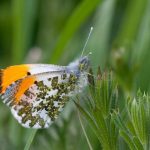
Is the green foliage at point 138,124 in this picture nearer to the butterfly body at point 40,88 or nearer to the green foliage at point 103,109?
the green foliage at point 103,109

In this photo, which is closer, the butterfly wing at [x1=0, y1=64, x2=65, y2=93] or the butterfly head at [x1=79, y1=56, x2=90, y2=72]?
the butterfly head at [x1=79, y1=56, x2=90, y2=72]

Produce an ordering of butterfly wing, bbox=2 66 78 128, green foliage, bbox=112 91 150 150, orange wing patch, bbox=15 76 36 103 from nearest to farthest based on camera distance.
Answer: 1. green foliage, bbox=112 91 150 150
2. butterfly wing, bbox=2 66 78 128
3. orange wing patch, bbox=15 76 36 103

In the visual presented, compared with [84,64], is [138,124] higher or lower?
lower

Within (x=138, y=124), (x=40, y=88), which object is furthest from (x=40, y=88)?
(x=138, y=124)

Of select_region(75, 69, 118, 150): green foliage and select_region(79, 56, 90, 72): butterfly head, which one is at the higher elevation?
select_region(79, 56, 90, 72): butterfly head

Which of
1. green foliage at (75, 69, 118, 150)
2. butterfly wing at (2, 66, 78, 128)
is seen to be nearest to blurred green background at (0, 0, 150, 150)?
butterfly wing at (2, 66, 78, 128)

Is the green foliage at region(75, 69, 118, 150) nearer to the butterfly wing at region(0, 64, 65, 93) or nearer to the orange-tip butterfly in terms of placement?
the orange-tip butterfly

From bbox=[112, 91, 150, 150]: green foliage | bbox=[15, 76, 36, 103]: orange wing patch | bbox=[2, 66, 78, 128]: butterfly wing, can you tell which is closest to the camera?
bbox=[112, 91, 150, 150]: green foliage

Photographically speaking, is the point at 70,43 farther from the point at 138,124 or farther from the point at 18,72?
the point at 138,124
